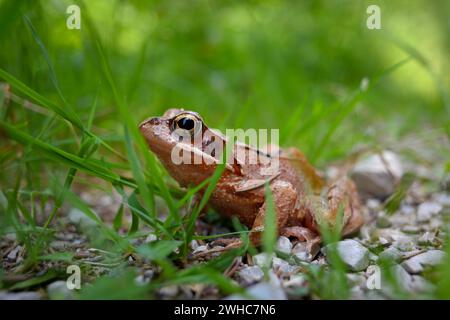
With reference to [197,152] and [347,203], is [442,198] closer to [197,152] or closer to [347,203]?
[347,203]

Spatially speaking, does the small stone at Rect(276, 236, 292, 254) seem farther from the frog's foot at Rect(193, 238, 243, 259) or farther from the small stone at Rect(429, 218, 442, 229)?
the small stone at Rect(429, 218, 442, 229)

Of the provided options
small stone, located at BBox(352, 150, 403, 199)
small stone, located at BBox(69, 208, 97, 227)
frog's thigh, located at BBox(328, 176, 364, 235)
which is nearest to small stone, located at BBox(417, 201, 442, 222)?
small stone, located at BBox(352, 150, 403, 199)

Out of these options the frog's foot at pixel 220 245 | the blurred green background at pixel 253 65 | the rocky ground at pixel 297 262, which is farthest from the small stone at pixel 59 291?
the blurred green background at pixel 253 65

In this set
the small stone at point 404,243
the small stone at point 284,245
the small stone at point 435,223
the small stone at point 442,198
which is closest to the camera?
the small stone at point 284,245

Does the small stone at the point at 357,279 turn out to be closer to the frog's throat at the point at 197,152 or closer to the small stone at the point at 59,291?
the frog's throat at the point at 197,152

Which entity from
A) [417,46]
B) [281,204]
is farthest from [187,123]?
[417,46]
